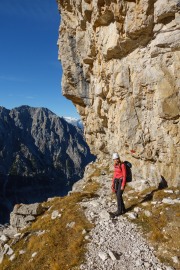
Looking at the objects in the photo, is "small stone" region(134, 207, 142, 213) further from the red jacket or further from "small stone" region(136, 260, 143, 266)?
"small stone" region(136, 260, 143, 266)

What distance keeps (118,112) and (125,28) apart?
30.9ft

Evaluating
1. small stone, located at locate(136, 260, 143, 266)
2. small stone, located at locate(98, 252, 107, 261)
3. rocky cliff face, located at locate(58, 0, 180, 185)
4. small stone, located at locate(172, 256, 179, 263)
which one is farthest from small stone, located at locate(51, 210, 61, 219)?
rocky cliff face, located at locate(58, 0, 180, 185)

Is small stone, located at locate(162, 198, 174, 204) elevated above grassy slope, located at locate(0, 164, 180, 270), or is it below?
above

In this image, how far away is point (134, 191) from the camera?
21.4 metres

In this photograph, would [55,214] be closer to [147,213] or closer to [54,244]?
[54,244]

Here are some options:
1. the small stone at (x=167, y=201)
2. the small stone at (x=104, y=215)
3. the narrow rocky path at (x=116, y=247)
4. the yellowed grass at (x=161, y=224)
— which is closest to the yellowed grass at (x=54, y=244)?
the narrow rocky path at (x=116, y=247)

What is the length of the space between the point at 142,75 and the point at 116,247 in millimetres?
15281

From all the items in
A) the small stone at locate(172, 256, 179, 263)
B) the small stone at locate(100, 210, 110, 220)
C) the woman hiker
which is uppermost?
the woman hiker

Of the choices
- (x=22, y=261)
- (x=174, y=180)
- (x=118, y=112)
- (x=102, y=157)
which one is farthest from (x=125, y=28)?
(x=102, y=157)

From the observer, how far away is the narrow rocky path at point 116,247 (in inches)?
458

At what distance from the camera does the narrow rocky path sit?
11625mm

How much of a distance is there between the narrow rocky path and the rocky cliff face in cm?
744

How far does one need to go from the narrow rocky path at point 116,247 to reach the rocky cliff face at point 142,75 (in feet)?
24.4

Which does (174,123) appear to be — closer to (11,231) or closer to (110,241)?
(110,241)
